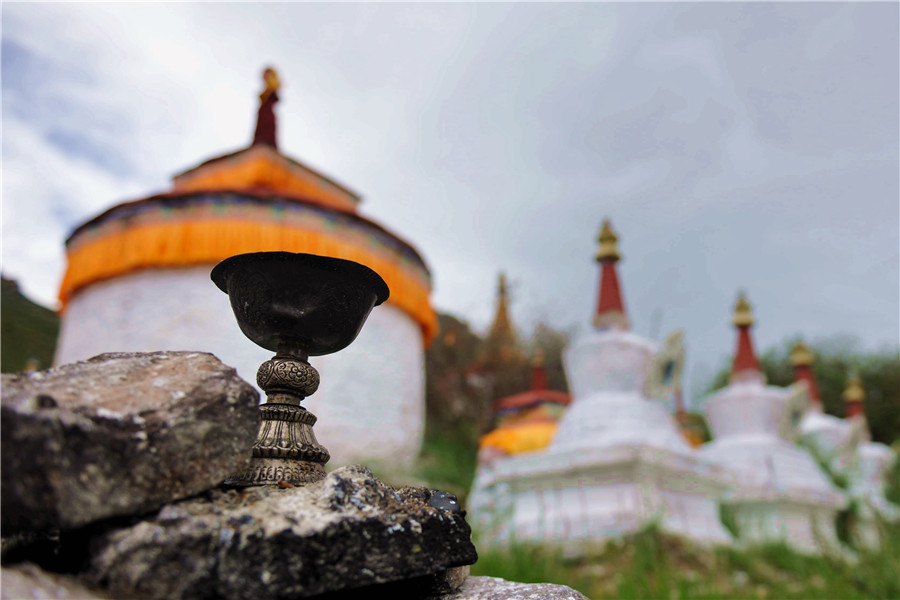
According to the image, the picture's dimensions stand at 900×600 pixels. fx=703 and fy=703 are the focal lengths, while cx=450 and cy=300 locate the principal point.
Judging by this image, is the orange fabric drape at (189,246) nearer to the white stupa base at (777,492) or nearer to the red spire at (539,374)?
the white stupa base at (777,492)

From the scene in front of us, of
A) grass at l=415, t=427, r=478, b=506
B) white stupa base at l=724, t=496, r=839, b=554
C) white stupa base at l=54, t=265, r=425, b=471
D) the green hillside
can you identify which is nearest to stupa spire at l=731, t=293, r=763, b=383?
white stupa base at l=724, t=496, r=839, b=554

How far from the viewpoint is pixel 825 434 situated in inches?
446

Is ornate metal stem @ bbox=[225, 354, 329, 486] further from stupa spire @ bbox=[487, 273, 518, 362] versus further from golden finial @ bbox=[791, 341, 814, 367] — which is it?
golden finial @ bbox=[791, 341, 814, 367]

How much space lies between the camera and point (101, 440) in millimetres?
1124

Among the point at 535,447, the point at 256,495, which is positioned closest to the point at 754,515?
the point at 535,447

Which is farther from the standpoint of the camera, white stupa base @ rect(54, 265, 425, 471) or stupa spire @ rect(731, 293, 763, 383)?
stupa spire @ rect(731, 293, 763, 383)

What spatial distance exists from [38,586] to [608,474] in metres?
5.69

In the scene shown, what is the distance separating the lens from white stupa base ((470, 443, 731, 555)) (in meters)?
5.93

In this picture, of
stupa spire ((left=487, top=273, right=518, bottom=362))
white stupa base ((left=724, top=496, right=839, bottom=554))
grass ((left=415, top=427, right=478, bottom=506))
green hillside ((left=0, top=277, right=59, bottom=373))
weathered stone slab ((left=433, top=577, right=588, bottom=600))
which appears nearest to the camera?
weathered stone slab ((left=433, top=577, right=588, bottom=600))

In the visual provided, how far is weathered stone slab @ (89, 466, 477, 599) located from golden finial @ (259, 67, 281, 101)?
6060mm

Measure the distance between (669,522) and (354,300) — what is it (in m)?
5.34

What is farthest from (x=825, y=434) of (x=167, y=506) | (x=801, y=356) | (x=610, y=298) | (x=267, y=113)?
(x=167, y=506)

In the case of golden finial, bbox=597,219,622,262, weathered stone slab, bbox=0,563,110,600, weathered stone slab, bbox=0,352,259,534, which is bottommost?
weathered stone slab, bbox=0,563,110,600

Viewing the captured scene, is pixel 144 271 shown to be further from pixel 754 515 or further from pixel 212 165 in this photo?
pixel 754 515
